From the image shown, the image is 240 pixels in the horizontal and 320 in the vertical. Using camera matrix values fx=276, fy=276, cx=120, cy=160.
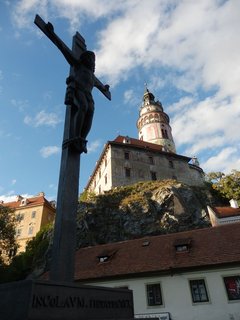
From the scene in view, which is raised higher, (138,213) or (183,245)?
(138,213)

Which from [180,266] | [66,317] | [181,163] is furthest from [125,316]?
[181,163]

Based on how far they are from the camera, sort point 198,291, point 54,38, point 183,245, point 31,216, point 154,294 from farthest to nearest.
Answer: point 31,216 → point 183,245 → point 154,294 → point 198,291 → point 54,38

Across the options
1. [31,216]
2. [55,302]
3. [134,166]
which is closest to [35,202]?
[31,216]

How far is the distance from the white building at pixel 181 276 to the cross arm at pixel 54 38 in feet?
43.8

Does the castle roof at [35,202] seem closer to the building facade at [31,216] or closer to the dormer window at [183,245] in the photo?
the building facade at [31,216]

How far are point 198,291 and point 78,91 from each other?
1385cm

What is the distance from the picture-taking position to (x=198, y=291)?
48.6ft

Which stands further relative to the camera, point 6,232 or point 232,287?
point 6,232

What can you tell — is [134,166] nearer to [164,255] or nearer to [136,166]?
[136,166]

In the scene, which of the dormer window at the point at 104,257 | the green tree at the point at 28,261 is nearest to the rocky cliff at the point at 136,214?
the green tree at the point at 28,261

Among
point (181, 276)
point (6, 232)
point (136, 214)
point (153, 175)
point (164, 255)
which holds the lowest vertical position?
Answer: point (181, 276)

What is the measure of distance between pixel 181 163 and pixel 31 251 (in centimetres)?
2873

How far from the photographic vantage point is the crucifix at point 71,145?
12.2ft

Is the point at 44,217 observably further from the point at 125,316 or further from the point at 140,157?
the point at 125,316
